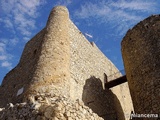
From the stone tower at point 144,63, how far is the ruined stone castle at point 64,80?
0.04 metres

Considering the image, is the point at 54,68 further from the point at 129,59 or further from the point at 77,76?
the point at 129,59

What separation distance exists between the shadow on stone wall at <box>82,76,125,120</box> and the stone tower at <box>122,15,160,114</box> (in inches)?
68.3

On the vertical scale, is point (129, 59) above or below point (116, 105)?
above

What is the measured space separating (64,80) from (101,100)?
10.3 ft

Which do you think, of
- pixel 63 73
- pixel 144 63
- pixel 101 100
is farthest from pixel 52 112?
pixel 101 100

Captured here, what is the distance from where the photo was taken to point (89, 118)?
471cm

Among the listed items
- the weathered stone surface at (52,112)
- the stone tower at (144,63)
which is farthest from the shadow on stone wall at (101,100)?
the weathered stone surface at (52,112)

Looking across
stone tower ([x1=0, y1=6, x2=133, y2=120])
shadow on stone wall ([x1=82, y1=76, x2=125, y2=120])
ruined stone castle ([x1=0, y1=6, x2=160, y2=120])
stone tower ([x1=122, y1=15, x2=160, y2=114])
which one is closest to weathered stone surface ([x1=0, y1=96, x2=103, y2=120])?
ruined stone castle ([x1=0, y1=6, x2=160, y2=120])

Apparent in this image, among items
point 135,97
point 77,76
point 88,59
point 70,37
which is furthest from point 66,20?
point 135,97

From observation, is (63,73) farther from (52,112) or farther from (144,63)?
(52,112)

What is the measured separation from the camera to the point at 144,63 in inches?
335

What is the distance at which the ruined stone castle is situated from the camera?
4.74 meters

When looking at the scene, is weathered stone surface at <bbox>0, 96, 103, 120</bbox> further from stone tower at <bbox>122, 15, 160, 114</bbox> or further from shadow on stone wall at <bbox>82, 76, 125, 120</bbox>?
shadow on stone wall at <bbox>82, 76, 125, 120</bbox>

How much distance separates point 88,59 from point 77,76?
211 centimetres
